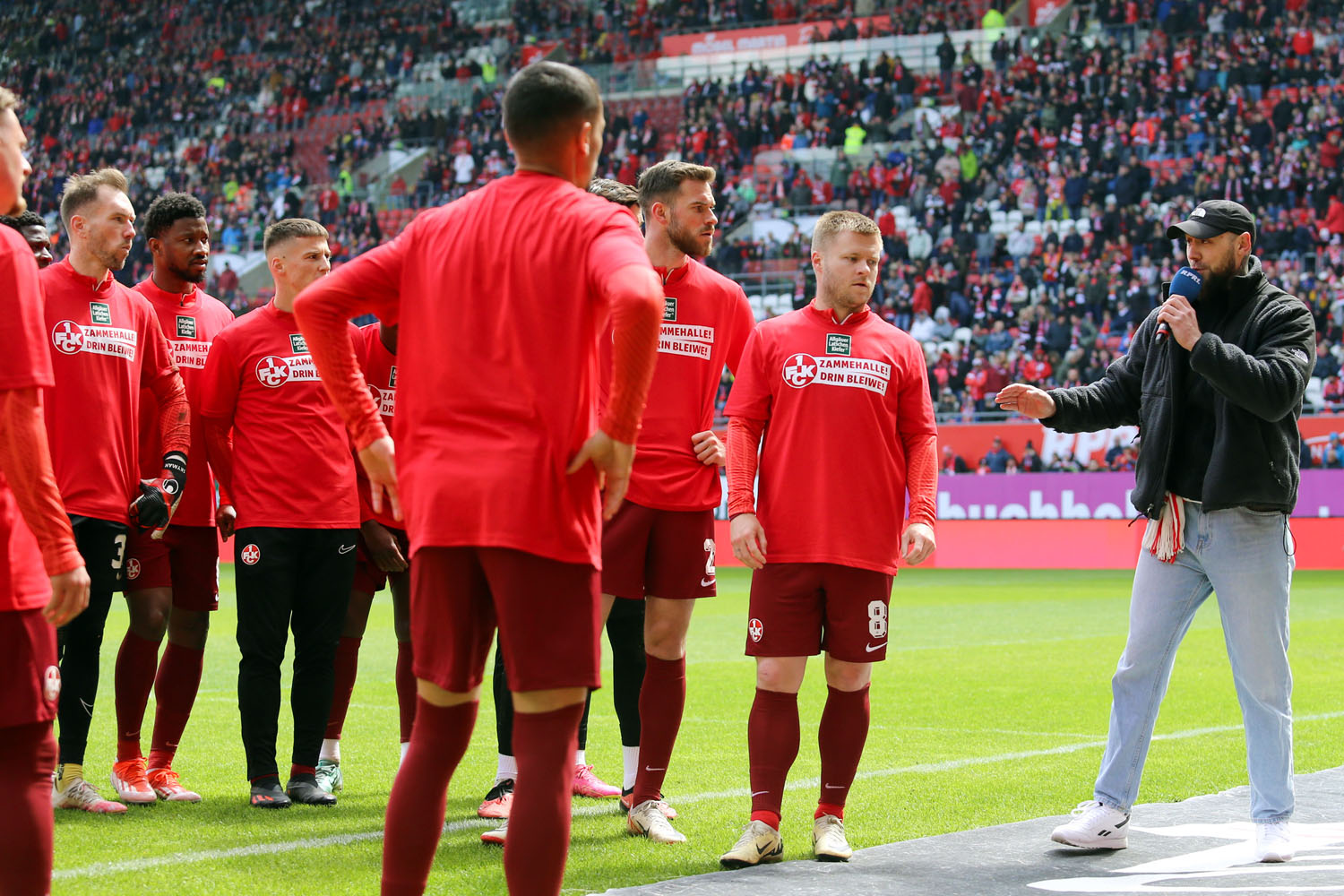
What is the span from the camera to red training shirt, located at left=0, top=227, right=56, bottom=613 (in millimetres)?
3326

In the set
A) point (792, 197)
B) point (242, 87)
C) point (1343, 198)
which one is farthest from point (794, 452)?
point (242, 87)

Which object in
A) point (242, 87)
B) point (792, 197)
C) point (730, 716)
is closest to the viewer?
point (730, 716)

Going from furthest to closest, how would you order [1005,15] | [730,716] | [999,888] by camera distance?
[1005,15]
[730,716]
[999,888]

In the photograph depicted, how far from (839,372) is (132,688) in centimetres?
323

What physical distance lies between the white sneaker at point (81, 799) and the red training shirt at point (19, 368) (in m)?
2.67

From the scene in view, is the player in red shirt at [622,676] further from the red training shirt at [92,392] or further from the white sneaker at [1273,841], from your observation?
the white sneaker at [1273,841]

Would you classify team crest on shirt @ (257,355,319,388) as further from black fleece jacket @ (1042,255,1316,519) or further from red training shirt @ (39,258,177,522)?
black fleece jacket @ (1042,255,1316,519)

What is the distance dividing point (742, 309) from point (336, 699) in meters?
2.53

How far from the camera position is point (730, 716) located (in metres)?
8.66

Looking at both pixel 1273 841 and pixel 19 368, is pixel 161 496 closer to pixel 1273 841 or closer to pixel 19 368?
pixel 19 368

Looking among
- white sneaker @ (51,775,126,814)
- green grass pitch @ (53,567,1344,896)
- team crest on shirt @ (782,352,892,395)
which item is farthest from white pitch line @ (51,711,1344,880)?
team crest on shirt @ (782,352,892,395)

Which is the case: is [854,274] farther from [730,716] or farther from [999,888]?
[730,716]

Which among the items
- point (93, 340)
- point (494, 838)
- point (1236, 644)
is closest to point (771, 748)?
point (494, 838)

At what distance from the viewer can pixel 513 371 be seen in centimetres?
344
